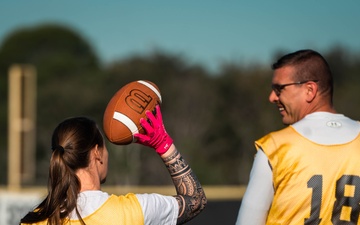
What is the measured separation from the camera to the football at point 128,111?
3.52 metres

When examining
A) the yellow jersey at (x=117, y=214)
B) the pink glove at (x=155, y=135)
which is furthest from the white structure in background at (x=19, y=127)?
the yellow jersey at (x=117, y=214)

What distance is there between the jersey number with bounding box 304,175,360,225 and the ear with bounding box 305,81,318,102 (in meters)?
0.37

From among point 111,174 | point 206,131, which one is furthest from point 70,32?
point 111,174

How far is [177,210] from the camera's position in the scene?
131 inches

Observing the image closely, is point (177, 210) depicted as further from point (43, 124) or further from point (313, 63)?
point (43, 124)

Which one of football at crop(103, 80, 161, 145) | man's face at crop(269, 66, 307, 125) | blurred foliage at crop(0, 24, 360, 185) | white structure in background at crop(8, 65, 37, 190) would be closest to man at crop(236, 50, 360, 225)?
man's face at crop(269, 66, 307, 125)

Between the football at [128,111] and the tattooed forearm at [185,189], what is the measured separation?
21 cm

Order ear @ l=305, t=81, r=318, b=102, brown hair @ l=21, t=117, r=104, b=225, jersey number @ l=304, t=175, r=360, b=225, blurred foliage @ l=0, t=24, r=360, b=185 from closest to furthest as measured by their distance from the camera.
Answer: brown hair @ l=21, t=117, r=104, b=225 → jersey number @ l=304, t=175, r=360, b=225 → ear @ l=305, t=81, r=318, b=102 → blurred foliage @ l=0, t=24, r=360, b=185

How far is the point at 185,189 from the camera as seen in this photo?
340 cm

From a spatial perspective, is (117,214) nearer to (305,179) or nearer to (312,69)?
(305,179)

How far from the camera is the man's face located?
12.0ft

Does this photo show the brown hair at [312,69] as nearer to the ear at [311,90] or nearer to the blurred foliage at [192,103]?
Result: the ear at [311,90]

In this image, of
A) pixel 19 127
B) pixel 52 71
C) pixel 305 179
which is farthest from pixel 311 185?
pixel 52 71

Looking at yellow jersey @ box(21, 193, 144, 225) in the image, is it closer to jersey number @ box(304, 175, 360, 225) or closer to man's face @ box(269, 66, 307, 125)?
jersey number @ box(304, 175, 360, 225)
